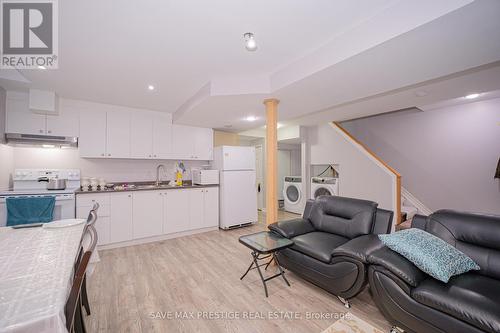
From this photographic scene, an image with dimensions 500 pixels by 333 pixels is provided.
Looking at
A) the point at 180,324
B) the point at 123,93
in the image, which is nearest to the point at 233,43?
the point at 123,93

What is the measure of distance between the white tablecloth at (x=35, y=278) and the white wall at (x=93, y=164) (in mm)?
2178

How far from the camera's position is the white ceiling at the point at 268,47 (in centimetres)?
153

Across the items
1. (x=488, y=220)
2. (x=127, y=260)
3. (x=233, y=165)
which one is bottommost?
(x=127, y=260)

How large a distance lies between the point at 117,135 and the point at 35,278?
3154mm

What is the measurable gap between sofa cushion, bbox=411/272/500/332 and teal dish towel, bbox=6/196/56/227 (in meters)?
4.17

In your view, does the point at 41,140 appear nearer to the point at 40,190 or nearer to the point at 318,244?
the point at 40,190

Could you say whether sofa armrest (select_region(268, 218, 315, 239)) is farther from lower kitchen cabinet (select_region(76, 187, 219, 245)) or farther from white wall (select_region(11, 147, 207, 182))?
white wall (select_region(11, 147, 207, 182))

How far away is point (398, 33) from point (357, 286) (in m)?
2.07

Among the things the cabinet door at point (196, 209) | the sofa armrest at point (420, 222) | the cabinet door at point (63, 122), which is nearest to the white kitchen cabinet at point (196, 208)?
the cabinet door at point (196, 209)

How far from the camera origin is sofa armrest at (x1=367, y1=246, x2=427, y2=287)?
1494mm

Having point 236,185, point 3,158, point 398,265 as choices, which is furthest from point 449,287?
point 3,158

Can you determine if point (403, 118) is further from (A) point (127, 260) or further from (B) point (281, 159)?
(A) point (127, 260)

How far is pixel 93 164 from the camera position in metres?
3.76

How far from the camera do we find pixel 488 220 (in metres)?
1.72
